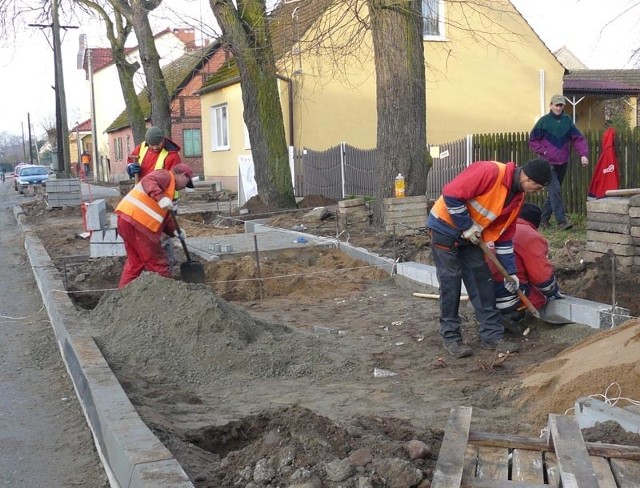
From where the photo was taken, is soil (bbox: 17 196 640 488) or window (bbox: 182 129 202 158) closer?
soil (bbox: 17 196 640 488)

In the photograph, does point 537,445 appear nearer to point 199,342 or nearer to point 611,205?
point 199,342

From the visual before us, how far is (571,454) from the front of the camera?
344 cm

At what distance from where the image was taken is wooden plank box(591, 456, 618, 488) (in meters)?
3.37

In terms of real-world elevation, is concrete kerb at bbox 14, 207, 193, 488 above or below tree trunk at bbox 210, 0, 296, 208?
below

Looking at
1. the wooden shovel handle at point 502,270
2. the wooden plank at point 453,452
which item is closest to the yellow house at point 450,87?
the wooden shovel handle at point 502,270

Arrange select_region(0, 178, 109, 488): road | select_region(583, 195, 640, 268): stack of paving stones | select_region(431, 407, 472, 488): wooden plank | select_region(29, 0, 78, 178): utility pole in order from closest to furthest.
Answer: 1. select_region(431, 407, 472, 488): wooden plank
2. select_region(0, 178, 109, 488): road
3. select_region(583, 195, 640, 268): stack of paving stones
4. select_region(29, 0, 78, 178): utility pole

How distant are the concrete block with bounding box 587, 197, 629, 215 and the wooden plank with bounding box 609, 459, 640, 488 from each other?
5.01m

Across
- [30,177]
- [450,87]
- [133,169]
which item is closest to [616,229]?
[133,169]

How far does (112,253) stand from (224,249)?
1.57m

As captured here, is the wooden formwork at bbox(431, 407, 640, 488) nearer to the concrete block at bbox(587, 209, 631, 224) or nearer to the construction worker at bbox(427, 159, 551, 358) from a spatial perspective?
the construction worker at bbox(427, 159, 551, 358)

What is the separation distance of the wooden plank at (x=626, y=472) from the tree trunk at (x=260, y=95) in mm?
14182

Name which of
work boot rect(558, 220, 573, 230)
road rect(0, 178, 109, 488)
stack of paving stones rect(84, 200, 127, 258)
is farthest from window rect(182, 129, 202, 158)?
road rect(0, 178, 109, 488)

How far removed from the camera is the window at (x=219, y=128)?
2955 cm

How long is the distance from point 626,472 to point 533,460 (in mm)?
408
